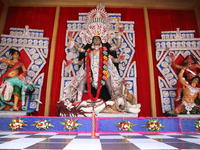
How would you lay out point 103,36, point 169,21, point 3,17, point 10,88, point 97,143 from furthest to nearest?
point 169,21
point 3,17
point 103,36
point 10,88
point 97,143

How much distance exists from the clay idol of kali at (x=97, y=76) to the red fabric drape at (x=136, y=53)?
1.63 ft

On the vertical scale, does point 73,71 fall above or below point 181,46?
below

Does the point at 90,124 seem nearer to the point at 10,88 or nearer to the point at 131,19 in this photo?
the point at 10,88

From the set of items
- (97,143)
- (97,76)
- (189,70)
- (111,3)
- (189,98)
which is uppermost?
(111,3)

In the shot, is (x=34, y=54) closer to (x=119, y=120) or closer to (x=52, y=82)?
(x=52, y=82)

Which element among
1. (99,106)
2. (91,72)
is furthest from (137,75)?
(99,106)

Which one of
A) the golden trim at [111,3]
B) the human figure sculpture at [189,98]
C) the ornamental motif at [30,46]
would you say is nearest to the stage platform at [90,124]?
the human figure sculpture at [189,98]

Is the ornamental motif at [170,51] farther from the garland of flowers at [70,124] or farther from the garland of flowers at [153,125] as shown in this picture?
the garland of flowers at [70,124]

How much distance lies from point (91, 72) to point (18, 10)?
304 cm

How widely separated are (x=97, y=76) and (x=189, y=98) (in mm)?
1874

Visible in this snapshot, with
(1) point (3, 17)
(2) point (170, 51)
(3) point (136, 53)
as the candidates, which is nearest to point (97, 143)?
(3) point (136, 53)

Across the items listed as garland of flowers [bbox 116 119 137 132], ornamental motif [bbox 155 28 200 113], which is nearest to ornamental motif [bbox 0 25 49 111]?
garland of flowers [bbox 116 119 137 132]

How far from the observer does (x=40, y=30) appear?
386cm

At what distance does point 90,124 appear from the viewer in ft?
7.48
